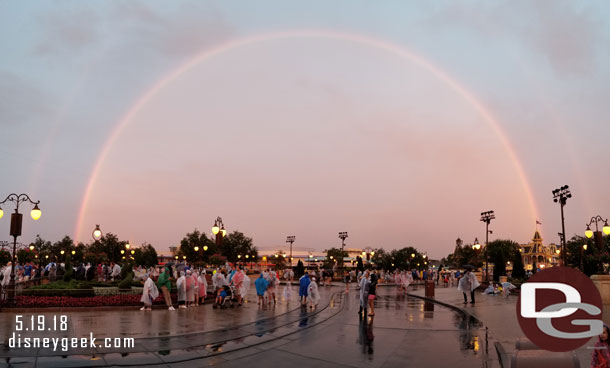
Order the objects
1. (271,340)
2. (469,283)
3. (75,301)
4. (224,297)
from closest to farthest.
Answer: (271,340) < (75,301) < (224,297) < (469,283)

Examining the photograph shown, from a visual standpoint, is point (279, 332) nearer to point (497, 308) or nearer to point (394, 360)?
point (394, 360)

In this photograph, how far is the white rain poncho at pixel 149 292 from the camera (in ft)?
63.0

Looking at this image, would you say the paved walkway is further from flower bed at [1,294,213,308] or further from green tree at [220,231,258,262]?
green tree at [220,231,258,262]

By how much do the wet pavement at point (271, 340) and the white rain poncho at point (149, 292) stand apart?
843 millimetres

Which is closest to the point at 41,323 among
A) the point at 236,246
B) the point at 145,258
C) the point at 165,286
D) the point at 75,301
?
the point at 75,301

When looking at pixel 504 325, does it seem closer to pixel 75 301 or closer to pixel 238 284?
A: pixel 238 284

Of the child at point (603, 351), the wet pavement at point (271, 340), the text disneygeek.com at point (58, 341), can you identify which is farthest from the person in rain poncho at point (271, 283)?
the child at point (603, 351)

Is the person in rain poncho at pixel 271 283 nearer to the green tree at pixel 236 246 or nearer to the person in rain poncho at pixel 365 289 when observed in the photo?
the person in rain poncho at pixel 365 289

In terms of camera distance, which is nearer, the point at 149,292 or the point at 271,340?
the point at 271,340

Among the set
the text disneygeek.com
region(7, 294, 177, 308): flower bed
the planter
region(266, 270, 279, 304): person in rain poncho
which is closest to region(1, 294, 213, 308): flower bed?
region(7, 294, 177, 308): flower bed

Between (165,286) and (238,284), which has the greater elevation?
(165,286)

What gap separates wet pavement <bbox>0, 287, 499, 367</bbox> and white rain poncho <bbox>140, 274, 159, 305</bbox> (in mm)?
843

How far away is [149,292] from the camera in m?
19.4

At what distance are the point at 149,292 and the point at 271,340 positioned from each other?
776 centimetres
